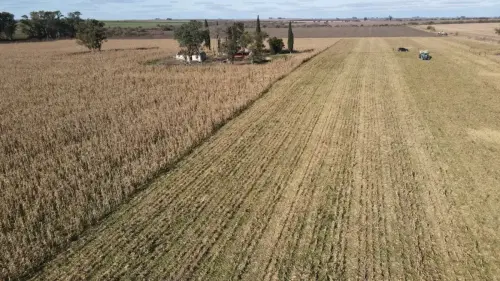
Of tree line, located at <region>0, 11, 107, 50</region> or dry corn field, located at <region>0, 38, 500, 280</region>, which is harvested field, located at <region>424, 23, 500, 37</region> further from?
tree line, located at <region>0, 11, 107, 50</region>

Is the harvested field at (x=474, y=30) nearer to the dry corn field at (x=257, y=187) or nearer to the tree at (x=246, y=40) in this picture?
the tree at (x=246, y=40)

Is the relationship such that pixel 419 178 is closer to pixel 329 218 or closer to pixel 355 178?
pixel 355 178

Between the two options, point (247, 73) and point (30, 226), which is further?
point (247, 73)

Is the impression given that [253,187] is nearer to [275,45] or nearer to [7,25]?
[275,45]

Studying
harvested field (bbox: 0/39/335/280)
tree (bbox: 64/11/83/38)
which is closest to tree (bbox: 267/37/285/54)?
harvested field (bbox: 0/39/335/280)

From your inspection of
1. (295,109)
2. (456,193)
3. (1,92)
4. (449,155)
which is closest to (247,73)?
(295,109)

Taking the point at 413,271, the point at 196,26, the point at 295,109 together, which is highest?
the point at 196,26
